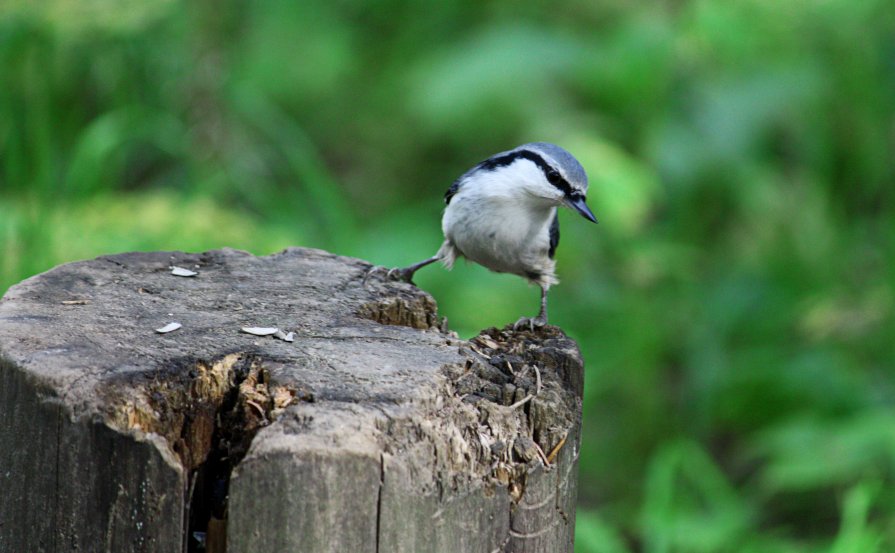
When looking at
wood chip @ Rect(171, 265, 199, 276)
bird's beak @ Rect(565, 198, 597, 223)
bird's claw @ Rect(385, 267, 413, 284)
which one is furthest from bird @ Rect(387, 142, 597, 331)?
wood chip @ Rect(171, 265, 199, 276)

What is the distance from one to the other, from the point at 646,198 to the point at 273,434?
3.12 meters

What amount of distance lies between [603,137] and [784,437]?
A: 1935 mm

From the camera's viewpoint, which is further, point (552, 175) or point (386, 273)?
point (552, 175)

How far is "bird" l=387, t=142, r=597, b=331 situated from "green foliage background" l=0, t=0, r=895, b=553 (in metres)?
1.14

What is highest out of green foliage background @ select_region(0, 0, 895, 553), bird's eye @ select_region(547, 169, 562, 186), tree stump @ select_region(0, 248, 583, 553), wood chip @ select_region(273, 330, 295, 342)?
green foliage background @ select_region(0, 0, 895, 553)

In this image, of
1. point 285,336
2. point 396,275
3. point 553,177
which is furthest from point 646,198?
point 285,336

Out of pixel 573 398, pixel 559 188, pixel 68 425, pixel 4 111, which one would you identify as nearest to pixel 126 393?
pixel 68 425

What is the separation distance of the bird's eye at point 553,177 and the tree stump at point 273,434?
30.4 inches

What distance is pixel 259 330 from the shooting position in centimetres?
220

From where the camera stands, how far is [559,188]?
2967mm

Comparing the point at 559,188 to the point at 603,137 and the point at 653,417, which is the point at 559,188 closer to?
the point at 653,417

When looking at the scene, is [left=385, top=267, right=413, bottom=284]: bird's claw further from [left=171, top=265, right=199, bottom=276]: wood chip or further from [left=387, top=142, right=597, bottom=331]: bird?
[left=171, top=265, right=199, bottom=276]: wood chip

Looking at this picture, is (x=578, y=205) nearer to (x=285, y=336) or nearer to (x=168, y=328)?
(x=285, y=336)

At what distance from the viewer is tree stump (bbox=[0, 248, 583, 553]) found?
1.73m
